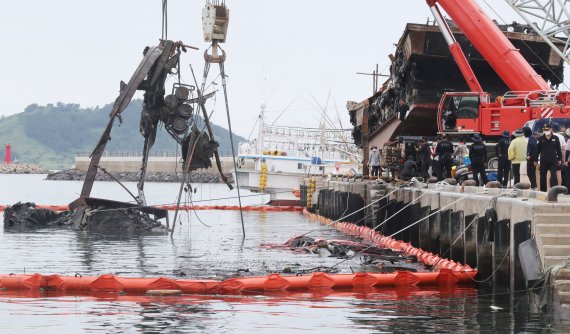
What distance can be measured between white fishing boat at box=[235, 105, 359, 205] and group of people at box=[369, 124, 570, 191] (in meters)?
34.5

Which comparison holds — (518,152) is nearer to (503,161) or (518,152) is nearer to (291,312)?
(503,161)

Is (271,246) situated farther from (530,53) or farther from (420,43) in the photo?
(530,53)

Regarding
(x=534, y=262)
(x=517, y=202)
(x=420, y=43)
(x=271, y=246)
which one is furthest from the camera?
(x=420, y=43)

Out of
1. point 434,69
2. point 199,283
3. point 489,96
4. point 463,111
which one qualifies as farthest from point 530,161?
point 434,69

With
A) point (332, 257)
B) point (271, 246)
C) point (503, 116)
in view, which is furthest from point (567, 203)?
point (503, 116)

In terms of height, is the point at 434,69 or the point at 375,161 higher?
the point at 434,69

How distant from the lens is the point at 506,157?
29.1 metres

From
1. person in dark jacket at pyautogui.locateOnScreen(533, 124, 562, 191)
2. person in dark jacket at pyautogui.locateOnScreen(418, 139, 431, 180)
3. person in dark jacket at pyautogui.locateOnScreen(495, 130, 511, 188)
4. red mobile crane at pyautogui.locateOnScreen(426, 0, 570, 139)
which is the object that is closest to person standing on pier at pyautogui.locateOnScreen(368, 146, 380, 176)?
red mobile crane at pyautogui.locateOnScreen(426, 0, 570, 139)

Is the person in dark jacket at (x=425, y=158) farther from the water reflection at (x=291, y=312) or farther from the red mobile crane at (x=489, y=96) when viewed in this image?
the water reflection at (x=291, y=312)

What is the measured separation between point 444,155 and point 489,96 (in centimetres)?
558

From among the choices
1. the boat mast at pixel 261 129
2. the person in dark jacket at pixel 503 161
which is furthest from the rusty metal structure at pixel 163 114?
the boat mast at pixel 261 129

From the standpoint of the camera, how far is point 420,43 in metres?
44.2

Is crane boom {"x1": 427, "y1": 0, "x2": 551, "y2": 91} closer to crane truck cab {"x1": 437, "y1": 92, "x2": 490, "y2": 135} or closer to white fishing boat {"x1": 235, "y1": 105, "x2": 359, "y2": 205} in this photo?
crane truck cab {"x1": 437, "y1": 92, "x2": 490, "y2": 135}

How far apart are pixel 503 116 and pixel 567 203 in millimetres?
18213
